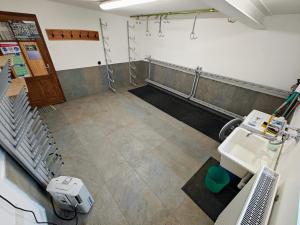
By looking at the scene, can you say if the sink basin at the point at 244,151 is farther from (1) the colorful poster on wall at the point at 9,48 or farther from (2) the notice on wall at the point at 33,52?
(1) the colorful poster on wall at the point at 9,48

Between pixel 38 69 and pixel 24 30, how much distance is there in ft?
2.72

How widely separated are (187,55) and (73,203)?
3990mm

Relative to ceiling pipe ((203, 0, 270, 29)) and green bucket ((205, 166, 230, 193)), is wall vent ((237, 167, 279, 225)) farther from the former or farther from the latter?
ceiling pipe ((203, 0, 270, 29))

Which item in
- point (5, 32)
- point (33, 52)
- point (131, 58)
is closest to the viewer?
point (5, 32)

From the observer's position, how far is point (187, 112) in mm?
3688

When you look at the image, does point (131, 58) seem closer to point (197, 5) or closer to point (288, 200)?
point (197, 5)

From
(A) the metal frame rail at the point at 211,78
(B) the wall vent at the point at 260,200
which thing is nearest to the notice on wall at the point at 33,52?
(A) the metal frame rail at the point at 211,78

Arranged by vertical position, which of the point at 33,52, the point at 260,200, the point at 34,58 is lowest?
the point at 260,200

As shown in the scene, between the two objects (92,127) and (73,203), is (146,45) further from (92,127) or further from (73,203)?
(73,203)

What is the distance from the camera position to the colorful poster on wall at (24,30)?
2.80 metres

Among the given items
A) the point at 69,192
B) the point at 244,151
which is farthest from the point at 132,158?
the point at 244,151

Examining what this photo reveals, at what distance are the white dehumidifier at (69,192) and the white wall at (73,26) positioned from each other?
10.6ft

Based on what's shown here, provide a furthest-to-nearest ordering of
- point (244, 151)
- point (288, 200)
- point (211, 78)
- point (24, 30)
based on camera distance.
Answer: point (211, 78) < point (24, 30) < point (244, 151) < point (288, 200)

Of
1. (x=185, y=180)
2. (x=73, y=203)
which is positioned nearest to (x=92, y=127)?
(x=73, y=203)
